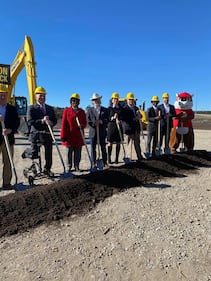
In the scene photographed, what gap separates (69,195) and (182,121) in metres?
5.56

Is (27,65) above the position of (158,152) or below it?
above

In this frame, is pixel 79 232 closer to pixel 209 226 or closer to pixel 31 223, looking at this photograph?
pixel 31 223

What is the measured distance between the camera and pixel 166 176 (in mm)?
6805

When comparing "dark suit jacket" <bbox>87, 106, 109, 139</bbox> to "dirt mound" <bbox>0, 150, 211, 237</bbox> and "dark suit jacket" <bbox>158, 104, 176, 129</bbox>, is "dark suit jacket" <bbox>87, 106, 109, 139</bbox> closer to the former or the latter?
"dirt mound" <bbox>0, 150, 211, 237</bbox>

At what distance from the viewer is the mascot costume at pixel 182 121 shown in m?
9.43

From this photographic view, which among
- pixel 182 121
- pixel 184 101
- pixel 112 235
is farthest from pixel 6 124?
pixel 184 101

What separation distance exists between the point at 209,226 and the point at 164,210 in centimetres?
75

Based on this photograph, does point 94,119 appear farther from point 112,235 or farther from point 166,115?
point 112,235

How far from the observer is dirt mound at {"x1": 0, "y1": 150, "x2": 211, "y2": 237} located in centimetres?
433

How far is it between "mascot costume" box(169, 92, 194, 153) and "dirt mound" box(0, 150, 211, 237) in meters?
2.39

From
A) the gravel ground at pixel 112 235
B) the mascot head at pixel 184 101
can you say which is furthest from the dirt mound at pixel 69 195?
the mascot head at pixel 184 101

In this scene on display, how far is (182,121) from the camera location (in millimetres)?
9492

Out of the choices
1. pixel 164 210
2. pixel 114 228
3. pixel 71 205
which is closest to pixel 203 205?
pixel 164 210

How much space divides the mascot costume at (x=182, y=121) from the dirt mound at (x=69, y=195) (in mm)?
2386
